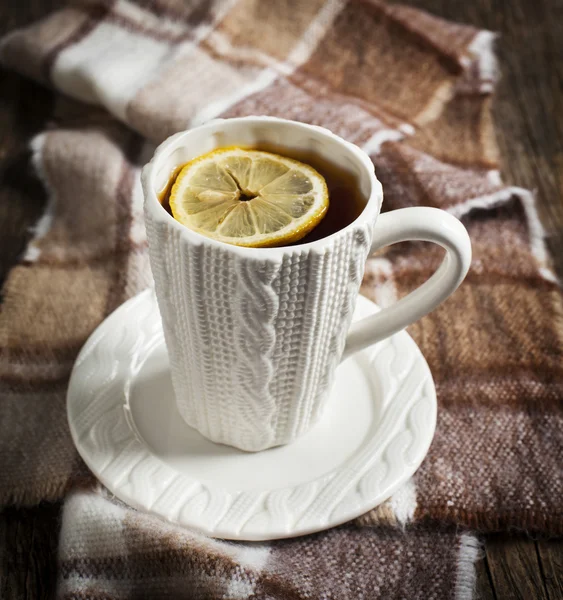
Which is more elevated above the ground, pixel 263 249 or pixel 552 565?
pixel 263 249

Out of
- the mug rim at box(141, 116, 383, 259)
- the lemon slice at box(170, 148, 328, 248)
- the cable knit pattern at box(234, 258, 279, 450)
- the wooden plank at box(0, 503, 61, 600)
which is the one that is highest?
the mug rim at box(141, 116, 383, 259)

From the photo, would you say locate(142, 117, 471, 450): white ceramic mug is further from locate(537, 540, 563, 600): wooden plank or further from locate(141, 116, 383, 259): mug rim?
locate(537, 540, 563, 600): wooden plank

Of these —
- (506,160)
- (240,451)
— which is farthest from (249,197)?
(506,160)

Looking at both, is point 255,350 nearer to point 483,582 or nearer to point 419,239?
point 419,239

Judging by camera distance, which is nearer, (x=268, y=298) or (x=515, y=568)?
(x=268, y=298)

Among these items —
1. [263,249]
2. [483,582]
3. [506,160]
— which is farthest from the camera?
[506,160]

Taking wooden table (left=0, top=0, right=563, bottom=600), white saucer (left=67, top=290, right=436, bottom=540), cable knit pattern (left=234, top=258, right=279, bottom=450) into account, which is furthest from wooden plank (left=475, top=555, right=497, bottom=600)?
cable knit pattern (left=234, top=258, right=279, bottom=450)

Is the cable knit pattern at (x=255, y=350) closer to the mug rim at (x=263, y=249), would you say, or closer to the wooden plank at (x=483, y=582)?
the mug rim at (x=263, y=249)
